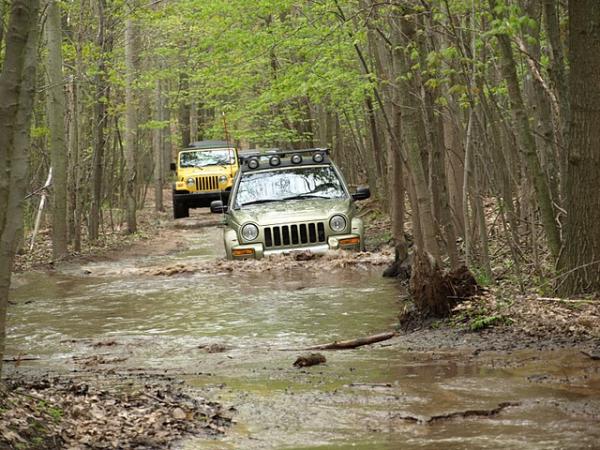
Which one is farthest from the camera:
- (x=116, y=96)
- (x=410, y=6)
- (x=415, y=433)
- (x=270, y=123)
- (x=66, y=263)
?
(x=270, y=123)

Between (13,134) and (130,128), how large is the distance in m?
18.3

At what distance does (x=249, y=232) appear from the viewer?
1305cm

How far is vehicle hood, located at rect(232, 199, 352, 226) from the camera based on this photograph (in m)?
13.0

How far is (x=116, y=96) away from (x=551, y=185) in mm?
15242

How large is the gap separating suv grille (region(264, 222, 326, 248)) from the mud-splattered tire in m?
14.6

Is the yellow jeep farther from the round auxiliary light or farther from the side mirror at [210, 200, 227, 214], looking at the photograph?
the side mirror at [210, 200, 227, 214]

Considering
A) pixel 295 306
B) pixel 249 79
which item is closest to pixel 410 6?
pixel 295 306

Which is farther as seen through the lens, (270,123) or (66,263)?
(270,123)

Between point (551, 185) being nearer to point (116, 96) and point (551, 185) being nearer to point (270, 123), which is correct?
point (116, 96)

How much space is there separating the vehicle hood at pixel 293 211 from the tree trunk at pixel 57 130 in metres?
4.34

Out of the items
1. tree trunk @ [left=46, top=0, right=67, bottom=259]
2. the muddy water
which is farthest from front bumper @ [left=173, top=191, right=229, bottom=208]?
the muddy water

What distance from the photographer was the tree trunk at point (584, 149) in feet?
24.8

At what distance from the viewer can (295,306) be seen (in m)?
10.1

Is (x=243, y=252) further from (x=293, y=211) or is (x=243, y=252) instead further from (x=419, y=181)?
(x=419, y=181)
